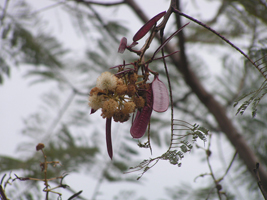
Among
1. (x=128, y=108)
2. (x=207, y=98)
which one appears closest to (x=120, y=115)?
(x=128, y=108)

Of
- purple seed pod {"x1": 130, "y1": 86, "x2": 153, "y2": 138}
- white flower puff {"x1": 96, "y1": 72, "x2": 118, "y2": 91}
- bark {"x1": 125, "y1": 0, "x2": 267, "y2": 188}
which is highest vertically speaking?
bark {"x1": 125, "y1": 0, "x2": 267, "y2": 188}

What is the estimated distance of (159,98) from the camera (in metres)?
0.19

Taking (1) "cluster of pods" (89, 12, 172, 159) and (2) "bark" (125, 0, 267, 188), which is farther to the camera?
(2) "bark" (125, 0, 267, 188)

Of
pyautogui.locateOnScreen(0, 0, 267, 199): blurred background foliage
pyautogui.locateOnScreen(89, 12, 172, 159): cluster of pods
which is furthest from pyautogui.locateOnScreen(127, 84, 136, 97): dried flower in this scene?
pyautogui.locateOnScreen(0, 0, 267, 199): blurred background foliage

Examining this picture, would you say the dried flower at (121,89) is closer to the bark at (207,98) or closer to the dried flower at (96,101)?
the dried flower at (96,101)

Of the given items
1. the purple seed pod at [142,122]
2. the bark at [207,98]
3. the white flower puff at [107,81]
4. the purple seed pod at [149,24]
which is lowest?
the purple seed pod at [142,122]

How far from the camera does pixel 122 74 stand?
→ 20 centimetres

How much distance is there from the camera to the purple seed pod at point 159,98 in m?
0.19

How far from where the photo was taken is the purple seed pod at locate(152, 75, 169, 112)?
0.61 ft

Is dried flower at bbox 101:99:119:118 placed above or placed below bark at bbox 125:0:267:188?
below

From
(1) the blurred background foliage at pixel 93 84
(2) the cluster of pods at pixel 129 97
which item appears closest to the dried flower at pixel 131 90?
(2) the cluster of pods at pixel 129 97

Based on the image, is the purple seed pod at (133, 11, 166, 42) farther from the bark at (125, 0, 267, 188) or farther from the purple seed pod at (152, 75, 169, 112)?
the bark at (125, 0, 267, 188)

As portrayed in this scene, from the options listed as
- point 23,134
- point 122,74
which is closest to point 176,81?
point 23,134

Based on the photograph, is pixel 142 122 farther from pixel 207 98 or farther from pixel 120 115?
pixel 207 98
